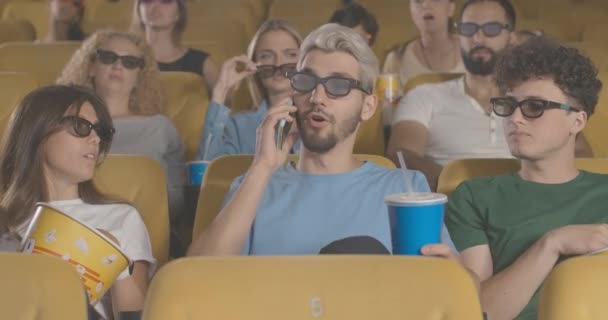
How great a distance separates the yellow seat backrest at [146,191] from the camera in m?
3.15

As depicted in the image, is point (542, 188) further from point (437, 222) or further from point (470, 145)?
point (470, 145)

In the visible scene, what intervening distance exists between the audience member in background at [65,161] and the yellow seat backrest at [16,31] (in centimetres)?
343

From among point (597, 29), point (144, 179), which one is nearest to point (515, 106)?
point (144, 179)

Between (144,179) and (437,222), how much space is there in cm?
116

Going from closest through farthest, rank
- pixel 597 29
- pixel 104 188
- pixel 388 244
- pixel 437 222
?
pixel 437 222
pixel 388 244
pixel 104 188
pixel 597 29

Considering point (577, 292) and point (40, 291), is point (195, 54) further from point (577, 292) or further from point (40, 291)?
point (577, 292)

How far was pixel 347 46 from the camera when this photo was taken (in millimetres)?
2744

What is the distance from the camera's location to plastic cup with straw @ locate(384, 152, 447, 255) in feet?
6.98

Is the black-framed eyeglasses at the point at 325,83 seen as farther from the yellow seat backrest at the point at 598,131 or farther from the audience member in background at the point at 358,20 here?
the audience member in background at the point at 358,20

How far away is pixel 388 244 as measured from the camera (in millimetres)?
2656

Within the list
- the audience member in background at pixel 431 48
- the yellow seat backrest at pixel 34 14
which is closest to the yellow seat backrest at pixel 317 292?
the audience member in background at pixel 431 48

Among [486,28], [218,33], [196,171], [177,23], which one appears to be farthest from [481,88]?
[218,33]

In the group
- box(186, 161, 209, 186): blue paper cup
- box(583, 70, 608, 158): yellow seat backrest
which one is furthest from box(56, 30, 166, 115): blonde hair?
box(583, 70, 608, 158): yellow seat backrest

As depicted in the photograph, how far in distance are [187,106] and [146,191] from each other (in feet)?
4.52
